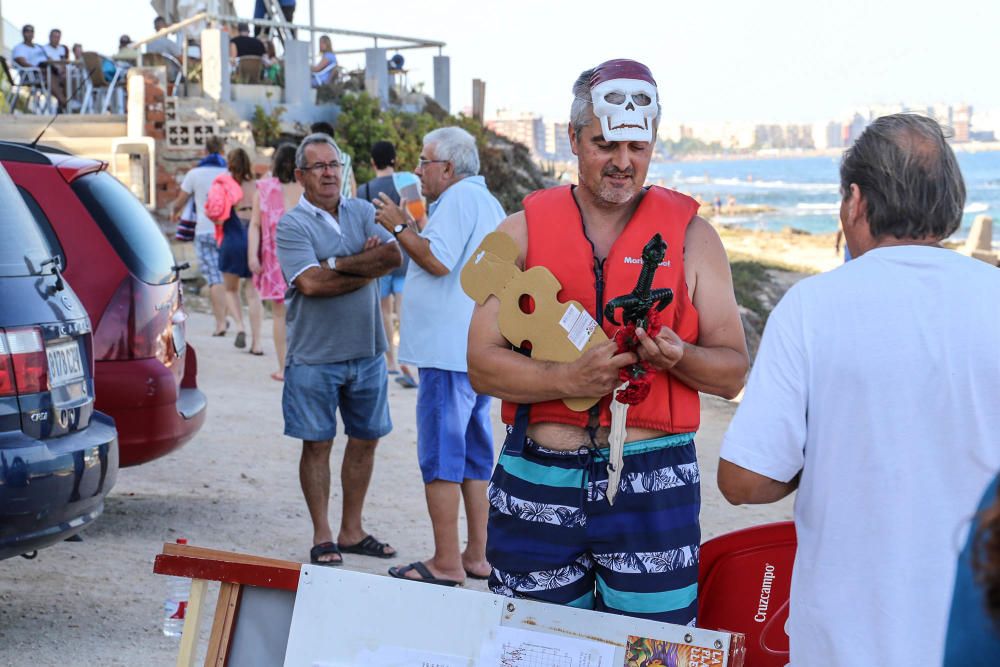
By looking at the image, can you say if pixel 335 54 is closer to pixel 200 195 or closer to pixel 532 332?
pixel 200 195

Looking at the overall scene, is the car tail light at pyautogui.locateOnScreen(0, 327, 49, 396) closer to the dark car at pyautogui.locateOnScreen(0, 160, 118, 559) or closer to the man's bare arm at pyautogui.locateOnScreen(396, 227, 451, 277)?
the dark car at pyautogui.locateOnScreen(0, 160, 118, 559)

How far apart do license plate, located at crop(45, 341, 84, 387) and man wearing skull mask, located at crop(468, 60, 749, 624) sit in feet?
→ 5.66

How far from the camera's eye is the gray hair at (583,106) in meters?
3.19

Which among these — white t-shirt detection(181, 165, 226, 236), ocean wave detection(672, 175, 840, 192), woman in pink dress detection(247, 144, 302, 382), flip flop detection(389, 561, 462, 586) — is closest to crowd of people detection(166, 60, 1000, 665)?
flip flop detection(389, 561, 462, 586)

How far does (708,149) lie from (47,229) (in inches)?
7703

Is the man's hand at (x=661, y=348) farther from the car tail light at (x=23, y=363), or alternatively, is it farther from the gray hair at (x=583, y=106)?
the car tail light at (x=23, y=363)

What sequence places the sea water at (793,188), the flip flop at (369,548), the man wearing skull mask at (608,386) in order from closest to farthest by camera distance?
1. the man wearing skull mask at (608,386)
2. the flip flop at (369,548)
3. the sea water at (793,188)

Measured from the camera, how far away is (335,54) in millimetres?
22531

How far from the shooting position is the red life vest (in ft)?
10.1

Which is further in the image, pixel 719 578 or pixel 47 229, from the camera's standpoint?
pixel 47 229

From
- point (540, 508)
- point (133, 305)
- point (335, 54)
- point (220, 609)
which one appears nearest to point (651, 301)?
point (540, 508)

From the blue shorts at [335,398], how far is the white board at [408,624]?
299 cm

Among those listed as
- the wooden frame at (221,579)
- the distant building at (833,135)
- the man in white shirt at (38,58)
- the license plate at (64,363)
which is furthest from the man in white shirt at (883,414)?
the distant building at (833,135)

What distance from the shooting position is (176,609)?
4.57 metres
